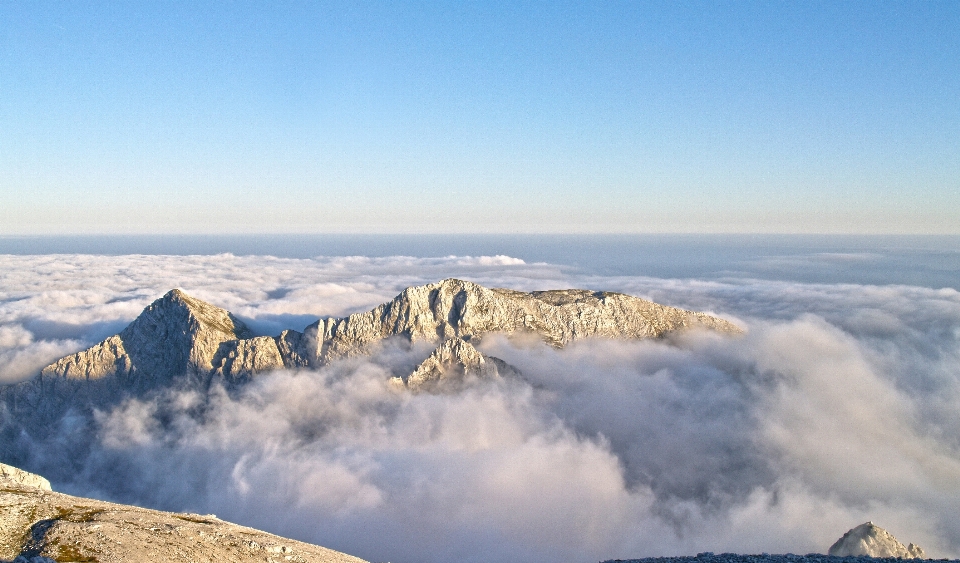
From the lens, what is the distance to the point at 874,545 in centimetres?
8169

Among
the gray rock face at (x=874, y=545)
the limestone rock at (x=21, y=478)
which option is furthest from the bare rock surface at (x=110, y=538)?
the gray rock face at (x=874, y=545)

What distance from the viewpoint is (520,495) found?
527 feet

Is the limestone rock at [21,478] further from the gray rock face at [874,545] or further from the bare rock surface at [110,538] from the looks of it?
the gray rock face at [874,545]

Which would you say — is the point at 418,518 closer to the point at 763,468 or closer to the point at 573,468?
the point at 573,468

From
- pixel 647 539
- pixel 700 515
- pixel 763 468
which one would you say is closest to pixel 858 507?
pixel 763 468

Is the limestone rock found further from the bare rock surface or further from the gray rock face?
the gray rock face

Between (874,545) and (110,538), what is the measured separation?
9716 cm

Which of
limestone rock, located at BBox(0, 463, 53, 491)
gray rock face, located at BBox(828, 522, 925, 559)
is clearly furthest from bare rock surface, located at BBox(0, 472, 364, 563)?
gray rock face, located at BBox(828, 522, 925, 559)

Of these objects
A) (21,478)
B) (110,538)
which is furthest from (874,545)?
(21,478)

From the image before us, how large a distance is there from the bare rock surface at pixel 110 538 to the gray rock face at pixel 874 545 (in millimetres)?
74698

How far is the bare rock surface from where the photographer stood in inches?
1758

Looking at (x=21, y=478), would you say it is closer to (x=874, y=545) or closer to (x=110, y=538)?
(x=110, y=538)

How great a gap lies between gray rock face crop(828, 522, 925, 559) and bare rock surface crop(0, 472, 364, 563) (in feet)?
245

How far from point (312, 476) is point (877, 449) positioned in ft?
602
